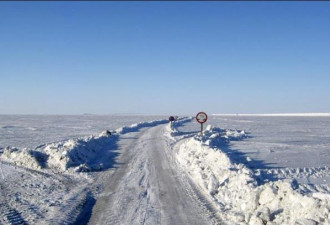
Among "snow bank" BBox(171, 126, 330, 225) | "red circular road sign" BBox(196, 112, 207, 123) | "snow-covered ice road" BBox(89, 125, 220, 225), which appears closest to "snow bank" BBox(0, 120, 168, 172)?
"snow-covered ice road" BBox(89, 125, 220, 225)

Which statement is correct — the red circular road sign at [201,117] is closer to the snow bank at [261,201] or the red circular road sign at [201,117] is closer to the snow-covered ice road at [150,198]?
the snow-covered ice road at [150,198]

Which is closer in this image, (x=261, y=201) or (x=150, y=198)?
(x=261, y=201)

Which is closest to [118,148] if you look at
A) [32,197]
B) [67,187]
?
[67,187]

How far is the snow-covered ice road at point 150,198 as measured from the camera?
1009 centimetres

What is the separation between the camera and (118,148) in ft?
86.1

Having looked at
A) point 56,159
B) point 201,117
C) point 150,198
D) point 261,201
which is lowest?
point 150,198

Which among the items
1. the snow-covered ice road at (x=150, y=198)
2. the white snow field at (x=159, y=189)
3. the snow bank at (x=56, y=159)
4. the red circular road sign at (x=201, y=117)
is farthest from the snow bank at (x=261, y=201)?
the red circular road sign at (x=201, y=117)

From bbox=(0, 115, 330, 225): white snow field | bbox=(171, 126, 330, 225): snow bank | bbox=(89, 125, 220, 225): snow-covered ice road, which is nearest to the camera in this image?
bbox=(171, 126, 330, 225): snow bank

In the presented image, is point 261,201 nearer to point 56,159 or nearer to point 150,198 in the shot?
point 150,198

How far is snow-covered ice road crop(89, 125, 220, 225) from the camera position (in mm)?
10091

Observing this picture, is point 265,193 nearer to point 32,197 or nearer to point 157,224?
point 157,224

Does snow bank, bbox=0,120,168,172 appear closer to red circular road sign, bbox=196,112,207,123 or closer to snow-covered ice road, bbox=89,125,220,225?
snow-covered ice road, bbox=89,125,220,225

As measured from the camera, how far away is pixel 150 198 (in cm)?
1213

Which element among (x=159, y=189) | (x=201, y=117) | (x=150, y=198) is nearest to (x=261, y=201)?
(x=150, y=198)
